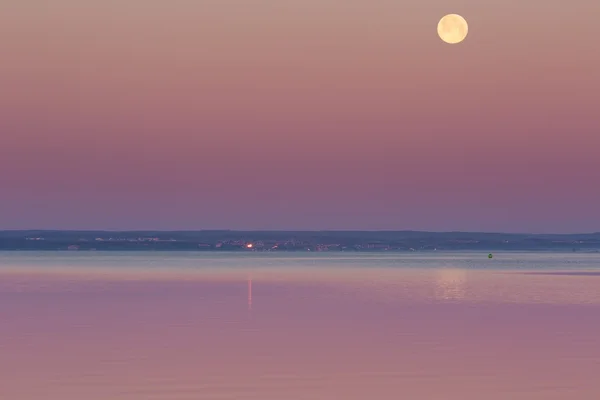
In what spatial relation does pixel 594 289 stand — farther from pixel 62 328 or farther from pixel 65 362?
pixel 65 362

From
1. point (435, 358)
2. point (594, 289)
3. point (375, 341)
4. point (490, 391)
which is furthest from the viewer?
point (594, 289)

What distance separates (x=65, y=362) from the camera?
34.3 m

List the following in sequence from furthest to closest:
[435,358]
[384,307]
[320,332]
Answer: [384,307] → [320,332] → [435,358]

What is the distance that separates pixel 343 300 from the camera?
227 feet

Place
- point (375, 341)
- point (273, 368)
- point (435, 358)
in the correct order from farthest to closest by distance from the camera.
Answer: point (375, 341), point (435, 358), point (273, 368)

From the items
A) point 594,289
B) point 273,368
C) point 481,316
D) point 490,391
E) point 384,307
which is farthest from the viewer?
point 594,289

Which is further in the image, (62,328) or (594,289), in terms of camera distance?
(594,289)

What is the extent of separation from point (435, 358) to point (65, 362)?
34.9 ft

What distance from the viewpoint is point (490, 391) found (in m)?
28.4

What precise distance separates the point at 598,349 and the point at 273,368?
1163cm

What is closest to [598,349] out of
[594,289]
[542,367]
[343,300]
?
[542,367]

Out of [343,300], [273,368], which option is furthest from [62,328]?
[343,300]

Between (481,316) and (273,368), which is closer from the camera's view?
(273,368)

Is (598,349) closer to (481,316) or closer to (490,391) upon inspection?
(490,391)
